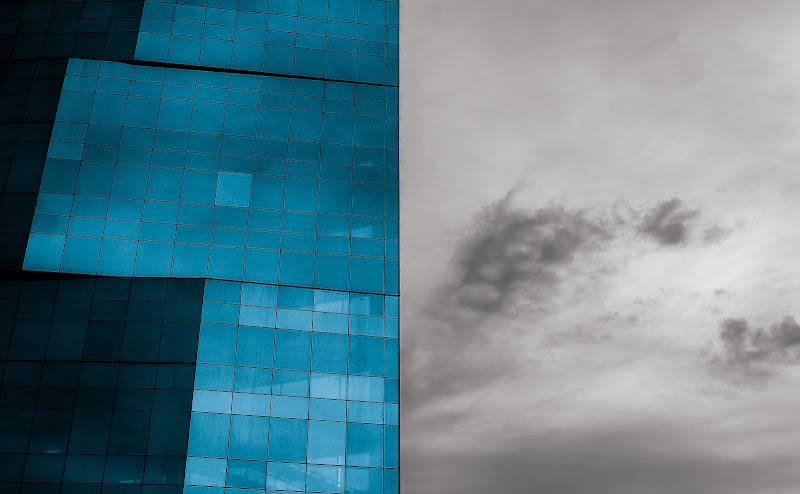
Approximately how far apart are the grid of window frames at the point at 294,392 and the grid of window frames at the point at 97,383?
1.29 meters

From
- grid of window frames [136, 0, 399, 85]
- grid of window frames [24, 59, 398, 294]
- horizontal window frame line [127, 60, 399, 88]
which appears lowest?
grid of window frames [24, 59, 398, 294]

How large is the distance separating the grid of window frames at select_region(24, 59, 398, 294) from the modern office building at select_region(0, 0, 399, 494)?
14 cm

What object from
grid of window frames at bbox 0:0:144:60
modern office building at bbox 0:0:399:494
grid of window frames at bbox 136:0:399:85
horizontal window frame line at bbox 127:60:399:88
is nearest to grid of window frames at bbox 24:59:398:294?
modern office building at bbox 0:0:399:494

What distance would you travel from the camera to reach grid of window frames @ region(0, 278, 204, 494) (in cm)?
4062

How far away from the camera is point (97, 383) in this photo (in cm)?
4284

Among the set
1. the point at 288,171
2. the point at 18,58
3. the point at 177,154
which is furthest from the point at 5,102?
the point at 288,171

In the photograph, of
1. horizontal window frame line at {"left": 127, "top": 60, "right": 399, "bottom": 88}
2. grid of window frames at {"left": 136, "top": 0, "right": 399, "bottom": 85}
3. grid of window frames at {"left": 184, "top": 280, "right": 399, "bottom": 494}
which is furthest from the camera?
grid of window frames at {"left": 136, "top": 0, "right": 399, "bottom": 85}

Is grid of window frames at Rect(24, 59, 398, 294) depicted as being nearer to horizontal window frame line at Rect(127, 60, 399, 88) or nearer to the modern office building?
the modern office building

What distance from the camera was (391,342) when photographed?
1838 inches

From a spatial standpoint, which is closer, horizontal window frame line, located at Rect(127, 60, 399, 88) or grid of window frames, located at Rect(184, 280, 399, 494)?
grid of window frames, located at Rect(184, 280, 399, 494)

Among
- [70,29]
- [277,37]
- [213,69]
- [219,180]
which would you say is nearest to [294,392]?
[219,180]

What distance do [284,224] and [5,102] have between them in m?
23.3

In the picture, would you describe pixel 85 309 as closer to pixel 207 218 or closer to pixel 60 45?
pixel 207 218

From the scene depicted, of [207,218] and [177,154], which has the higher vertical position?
[177,154]
